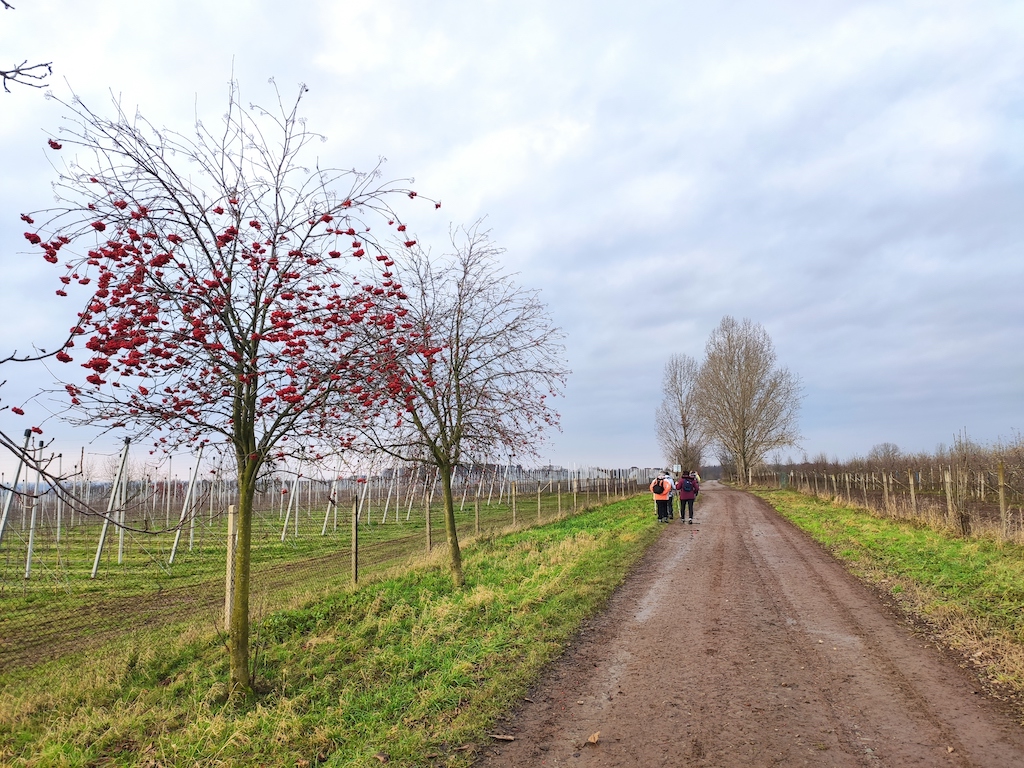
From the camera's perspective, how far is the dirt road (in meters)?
4.39

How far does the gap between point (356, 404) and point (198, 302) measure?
69.6 inches

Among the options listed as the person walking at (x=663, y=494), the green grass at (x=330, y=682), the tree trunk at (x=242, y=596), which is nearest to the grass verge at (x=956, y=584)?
the green grass at (x=330, y=682)

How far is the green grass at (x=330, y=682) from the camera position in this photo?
517 cm

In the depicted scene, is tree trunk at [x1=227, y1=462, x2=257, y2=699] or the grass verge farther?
tree trunk at [x1=227, y1=462, x2=257, y2=699]

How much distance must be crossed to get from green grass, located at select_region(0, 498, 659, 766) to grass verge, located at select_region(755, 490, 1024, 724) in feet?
13.2

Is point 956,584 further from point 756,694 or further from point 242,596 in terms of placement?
point 242,596

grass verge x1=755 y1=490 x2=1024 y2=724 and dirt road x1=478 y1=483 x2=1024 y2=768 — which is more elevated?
grass verge x1=755 y1=490 x2=1024 y2=724

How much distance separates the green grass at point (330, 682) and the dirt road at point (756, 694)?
53cm

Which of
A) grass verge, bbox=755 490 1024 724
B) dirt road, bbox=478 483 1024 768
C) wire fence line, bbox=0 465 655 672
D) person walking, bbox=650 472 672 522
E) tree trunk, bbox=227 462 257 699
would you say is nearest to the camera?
dirt road, bbox=478 483 1024 768

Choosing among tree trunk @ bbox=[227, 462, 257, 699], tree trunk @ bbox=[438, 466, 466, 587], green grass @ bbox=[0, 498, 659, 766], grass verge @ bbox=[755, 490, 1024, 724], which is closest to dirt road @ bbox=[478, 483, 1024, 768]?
grass verge @ bbox=[755, 490, 1024, 724]

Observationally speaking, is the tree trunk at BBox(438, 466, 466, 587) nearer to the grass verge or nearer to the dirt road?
the dirt road

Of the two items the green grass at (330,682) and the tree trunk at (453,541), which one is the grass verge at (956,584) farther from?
the tree trunk at (453,541)

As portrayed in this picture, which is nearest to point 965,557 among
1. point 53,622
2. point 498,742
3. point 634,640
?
point 634,640

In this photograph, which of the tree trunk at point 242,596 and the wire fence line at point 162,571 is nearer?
the tree trunk at point 242,596
